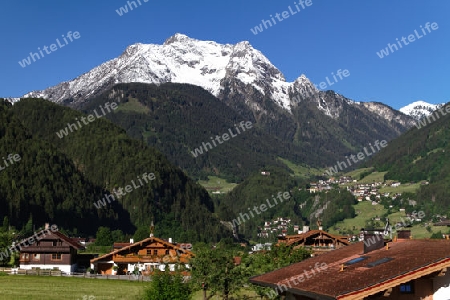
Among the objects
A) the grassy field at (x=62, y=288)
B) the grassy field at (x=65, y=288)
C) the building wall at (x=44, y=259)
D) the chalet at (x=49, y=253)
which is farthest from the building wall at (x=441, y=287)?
the building wall at (x=44, y=259)

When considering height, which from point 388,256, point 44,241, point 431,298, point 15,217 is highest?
point 15,217

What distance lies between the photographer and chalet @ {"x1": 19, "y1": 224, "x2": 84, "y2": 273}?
294ft

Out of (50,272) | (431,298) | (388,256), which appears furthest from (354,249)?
(50,272)

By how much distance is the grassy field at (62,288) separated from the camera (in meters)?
50.1

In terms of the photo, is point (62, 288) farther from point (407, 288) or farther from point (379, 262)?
point (407, 288)

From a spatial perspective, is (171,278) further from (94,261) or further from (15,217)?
(15,217)

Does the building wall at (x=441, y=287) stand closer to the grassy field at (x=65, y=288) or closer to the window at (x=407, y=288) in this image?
the window at (x=407, y=288)

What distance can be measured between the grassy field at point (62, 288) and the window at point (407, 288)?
3241 cm

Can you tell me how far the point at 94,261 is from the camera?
86188 mm

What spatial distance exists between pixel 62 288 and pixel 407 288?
158 ft

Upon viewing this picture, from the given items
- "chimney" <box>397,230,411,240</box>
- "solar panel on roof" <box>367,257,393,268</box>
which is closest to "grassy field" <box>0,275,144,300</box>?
"chimney" <box>397,230,411,240</box>

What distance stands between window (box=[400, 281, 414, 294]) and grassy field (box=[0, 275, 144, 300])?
32.4 metres

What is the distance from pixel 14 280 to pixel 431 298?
56.7 m

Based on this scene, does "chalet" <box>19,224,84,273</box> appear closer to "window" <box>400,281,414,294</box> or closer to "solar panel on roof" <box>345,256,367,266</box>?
"solar panel on roof" <box>345,256,367,266</box>
